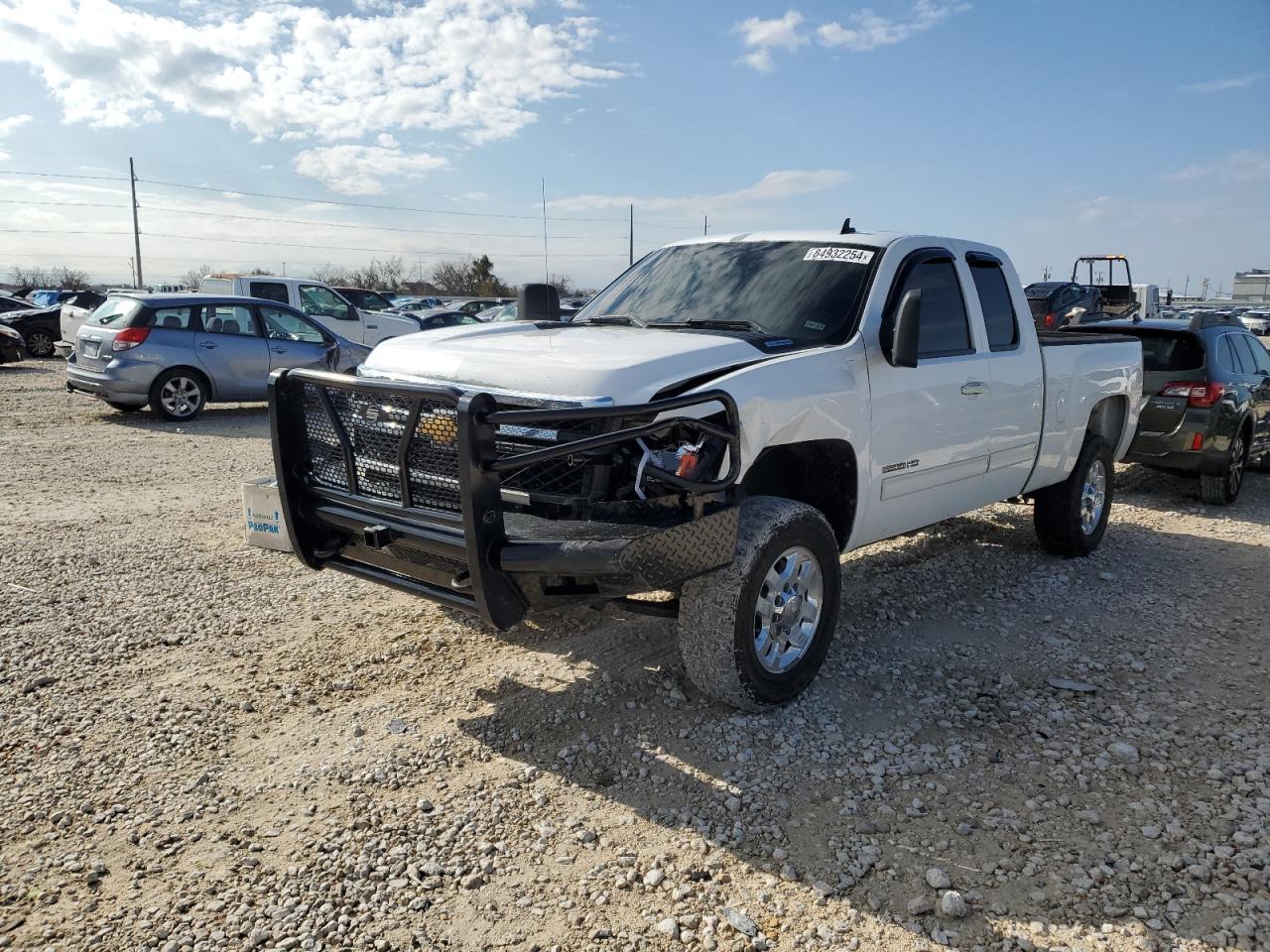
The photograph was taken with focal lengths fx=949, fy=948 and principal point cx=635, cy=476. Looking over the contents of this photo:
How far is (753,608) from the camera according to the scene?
3865mm

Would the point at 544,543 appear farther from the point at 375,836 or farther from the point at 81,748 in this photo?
the point at 81,748

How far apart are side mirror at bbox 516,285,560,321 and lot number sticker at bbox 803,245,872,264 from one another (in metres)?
1.80

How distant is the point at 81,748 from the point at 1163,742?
4.44m

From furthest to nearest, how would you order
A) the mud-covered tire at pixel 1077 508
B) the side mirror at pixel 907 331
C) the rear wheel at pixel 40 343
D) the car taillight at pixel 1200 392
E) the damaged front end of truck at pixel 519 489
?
the rear wheel at pixel 40 343, the car taillight at pixel 1200 392, the mud-covered tire at pixel 1077 508, the side mirror at pixel 907 331, the damaged front end of truck at pixel 519 489

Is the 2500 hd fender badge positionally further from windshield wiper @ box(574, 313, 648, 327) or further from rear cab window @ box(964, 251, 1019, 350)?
windshield wiper @ box(574, 313, 648, 327)

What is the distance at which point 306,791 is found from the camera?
3492 mm

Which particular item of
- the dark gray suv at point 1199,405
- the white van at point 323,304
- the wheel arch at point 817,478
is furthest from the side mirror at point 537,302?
the white van at point 323,304

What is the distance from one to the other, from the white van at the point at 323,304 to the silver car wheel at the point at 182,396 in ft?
12.2

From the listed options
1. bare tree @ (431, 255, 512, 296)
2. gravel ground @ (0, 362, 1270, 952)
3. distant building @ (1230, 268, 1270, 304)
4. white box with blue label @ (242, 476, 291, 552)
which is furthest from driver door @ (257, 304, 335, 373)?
distant building @ (1230, 268, 1270, 304)

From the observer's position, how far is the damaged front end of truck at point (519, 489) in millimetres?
3352

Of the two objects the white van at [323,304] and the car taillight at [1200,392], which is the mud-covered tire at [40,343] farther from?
the car taillight at [1200,392]

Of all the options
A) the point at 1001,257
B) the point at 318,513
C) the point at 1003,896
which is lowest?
the point at 1003,896

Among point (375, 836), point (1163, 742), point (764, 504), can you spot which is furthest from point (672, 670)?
point (1163, 742)

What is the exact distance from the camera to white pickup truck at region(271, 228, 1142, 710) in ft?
11.4
